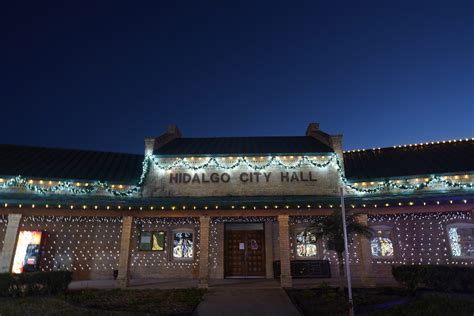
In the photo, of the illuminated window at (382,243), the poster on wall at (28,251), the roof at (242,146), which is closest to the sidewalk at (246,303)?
the illuminated window at (382,243)

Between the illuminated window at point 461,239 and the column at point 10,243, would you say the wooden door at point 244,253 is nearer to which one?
the illuminated window at point 461,239

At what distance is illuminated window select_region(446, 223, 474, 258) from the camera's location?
13.8m

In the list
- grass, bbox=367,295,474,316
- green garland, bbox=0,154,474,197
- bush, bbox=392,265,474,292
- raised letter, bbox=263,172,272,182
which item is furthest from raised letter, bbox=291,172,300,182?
grass, bbox=367,295,474,316

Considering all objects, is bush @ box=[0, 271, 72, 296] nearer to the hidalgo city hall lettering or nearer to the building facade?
the building facade

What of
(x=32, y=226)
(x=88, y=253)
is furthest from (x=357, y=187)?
(x=32, y=226)

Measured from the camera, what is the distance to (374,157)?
1727 centimetres

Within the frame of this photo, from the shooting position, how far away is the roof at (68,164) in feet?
49.5

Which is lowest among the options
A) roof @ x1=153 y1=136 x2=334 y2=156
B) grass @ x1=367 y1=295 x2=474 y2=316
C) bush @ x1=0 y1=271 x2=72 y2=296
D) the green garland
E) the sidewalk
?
the sidewalk

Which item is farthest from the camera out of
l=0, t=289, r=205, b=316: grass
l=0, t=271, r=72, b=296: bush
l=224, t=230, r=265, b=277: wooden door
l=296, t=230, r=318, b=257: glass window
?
l=224, t=230, r=265, b=277: wooden door

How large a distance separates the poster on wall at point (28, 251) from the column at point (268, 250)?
1017cm

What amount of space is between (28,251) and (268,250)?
10725 millimetres

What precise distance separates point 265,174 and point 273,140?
3801 millimetres

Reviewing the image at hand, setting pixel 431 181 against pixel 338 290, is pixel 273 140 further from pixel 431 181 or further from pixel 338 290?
pixel 338 290

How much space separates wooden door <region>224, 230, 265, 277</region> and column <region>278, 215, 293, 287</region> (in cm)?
339
